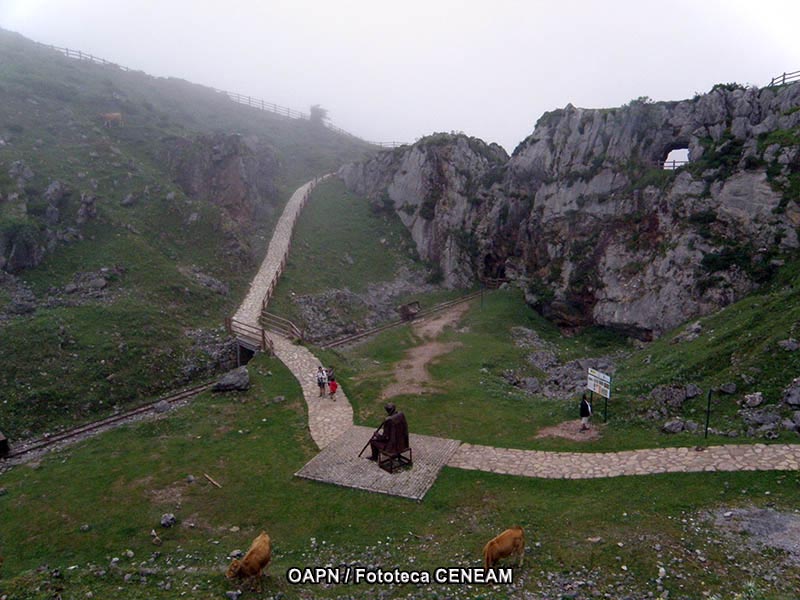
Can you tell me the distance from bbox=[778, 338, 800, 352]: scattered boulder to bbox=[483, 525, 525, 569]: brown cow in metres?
13.4

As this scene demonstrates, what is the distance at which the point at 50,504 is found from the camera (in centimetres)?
1692

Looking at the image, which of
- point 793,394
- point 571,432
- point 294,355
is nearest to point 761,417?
point 793,394

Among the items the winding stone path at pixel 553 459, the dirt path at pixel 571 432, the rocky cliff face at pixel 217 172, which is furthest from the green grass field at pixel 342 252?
the dirt path at pixel 571 432

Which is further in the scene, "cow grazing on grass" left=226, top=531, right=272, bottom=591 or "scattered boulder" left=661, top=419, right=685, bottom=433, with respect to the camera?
→ "scattered boulder" left=661, top=419, right=685, bottom=433

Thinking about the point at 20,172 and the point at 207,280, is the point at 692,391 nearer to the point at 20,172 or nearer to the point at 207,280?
the point at 207,280

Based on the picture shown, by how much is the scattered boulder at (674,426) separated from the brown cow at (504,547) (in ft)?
29.2

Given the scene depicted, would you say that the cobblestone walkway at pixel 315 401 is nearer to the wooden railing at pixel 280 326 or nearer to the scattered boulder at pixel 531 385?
the wooden railing at pixel 280 326

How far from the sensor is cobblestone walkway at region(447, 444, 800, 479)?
49.3 ft

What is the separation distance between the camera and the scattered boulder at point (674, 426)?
1758cm

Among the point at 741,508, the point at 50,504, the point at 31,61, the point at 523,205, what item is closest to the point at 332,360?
the point at 50,504

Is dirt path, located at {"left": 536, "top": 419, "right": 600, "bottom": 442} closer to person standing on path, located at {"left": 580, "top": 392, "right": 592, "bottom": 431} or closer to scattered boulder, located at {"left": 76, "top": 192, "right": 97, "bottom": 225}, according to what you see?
person standing on path, located at {"left": 580, "top": 392, "right": 592, "bottom": 431}

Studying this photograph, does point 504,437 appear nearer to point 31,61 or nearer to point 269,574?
point 269,574

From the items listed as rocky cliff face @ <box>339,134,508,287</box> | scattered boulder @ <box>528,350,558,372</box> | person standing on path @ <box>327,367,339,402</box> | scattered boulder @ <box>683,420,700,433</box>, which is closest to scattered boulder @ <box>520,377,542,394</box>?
scattered boulder @ <box>528,350,558,372</box>

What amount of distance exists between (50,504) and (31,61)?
73.4 metres
